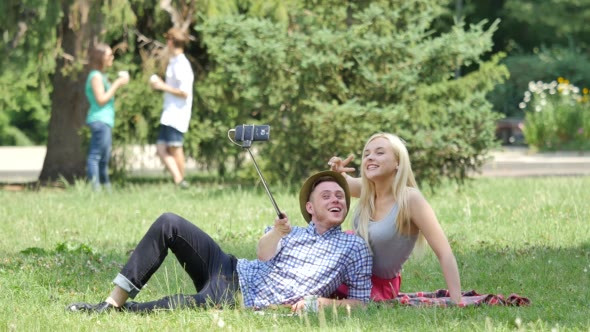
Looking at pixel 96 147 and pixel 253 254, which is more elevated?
pixel 96 147

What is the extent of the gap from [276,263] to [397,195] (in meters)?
0.69

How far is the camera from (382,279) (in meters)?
5.99

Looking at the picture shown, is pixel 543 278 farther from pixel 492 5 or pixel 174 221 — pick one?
pixel 492 5

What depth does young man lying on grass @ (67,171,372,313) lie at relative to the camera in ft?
18.7

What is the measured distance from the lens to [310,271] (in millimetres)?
5738

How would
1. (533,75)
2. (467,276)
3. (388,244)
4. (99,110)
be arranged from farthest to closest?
(533,75) → (99,110) → (467,276) → (388,244)

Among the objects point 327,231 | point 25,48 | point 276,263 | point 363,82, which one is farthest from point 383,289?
point 25,48

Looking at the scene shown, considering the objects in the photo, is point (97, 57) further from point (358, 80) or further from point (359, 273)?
point (359, 273)

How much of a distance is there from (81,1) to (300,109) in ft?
11.7

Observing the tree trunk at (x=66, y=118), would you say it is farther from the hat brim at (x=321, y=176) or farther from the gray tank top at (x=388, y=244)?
the gray tank top at (x=388, y=244)

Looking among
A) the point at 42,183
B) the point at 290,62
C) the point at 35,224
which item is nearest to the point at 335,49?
the point at 290,62

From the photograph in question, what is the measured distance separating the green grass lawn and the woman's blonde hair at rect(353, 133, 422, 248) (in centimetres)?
46

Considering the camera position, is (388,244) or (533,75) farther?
(533,75)

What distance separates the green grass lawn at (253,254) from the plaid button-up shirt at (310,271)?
20 cm
